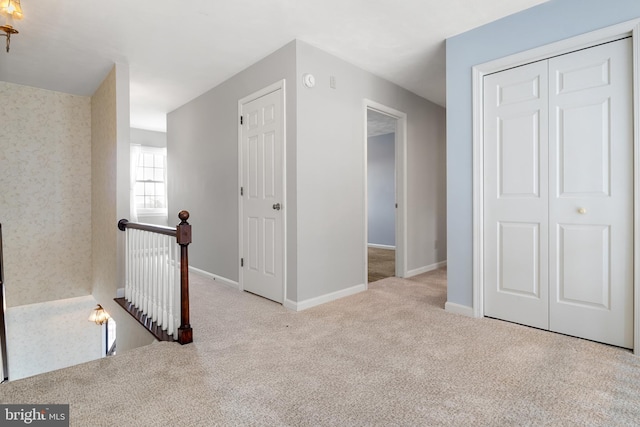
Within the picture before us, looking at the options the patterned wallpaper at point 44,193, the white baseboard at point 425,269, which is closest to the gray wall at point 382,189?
the white baseboard at point 425,269

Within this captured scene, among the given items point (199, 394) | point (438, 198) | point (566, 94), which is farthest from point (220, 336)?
point (438, 198)

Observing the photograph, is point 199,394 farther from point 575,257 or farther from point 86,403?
point 575,257

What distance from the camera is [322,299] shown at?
3238mm

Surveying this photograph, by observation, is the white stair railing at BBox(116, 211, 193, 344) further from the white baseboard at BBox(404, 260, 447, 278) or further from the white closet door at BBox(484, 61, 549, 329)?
the white baseboard at BBox(404, 260, 447, 278)

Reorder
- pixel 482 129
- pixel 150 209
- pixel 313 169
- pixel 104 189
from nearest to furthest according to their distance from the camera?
pixel 482 129, pixel 313 169, pixel 104 189, pixel 150 209

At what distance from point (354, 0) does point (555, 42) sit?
1.46m

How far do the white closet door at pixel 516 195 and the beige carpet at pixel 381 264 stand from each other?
1.76 metres

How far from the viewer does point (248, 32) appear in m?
2.90

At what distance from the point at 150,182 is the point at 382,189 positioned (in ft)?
15.6

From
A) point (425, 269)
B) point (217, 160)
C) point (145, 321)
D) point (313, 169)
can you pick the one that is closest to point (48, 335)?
point (145, 321)

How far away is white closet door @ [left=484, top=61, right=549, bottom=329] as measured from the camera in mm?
2486

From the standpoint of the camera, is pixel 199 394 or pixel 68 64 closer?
pixel 199 394

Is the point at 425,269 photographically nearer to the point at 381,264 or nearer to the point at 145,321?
the point at 381,264

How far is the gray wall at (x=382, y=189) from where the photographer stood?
731cm
